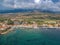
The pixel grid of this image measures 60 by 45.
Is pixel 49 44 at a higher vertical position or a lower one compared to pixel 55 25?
higher

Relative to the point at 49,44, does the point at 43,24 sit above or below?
below

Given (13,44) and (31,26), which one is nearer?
(13,44)

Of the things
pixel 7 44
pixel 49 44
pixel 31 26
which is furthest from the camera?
pixel 31 26

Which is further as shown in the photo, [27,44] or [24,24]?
[24,24]

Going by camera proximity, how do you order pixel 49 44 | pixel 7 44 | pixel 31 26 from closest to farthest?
pixel 7 44 < pixel 49 44 < pixel 31 26

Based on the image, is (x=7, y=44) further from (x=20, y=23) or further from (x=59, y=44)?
(x=20, y=23)

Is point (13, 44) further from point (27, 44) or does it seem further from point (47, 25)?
point (47, 25)

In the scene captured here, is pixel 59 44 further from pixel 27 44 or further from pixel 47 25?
pixel 47 25

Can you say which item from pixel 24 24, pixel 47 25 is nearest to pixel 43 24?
pixel 47 25

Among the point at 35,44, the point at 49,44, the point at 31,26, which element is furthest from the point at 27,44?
the point at 31,26
